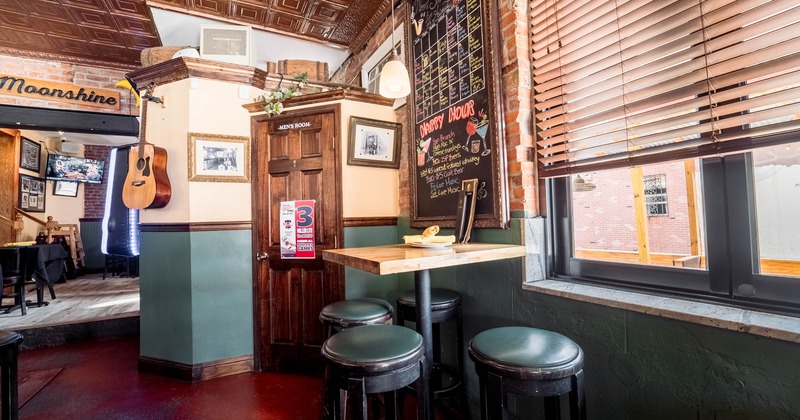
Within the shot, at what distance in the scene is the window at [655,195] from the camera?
7.36ft

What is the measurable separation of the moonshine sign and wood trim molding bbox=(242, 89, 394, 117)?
2.76 metres

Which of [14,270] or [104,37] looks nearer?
[104,37]

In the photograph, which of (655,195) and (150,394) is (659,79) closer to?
(655,195)

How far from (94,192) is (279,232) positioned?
8031 mm

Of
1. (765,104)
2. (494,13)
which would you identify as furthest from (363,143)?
(765,104)

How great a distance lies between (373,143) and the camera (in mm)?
2959

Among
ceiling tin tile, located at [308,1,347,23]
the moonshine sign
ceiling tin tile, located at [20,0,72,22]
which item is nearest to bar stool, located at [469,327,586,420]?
ceiling tin tile, located at [308,1,347,23]

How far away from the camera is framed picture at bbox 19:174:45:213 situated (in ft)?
21.8

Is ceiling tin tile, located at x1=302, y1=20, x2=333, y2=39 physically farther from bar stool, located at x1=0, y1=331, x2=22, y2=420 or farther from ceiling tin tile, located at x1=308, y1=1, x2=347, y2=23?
bar stool, located at x1=0, y1=331, x2=22, y2=420

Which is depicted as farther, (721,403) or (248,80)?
(248,80)

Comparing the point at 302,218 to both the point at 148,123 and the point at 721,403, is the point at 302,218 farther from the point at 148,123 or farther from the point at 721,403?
the point at 721,403

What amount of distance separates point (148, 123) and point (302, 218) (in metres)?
1.59

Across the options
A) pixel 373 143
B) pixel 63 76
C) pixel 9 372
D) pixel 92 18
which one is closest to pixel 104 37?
pixel 92 18

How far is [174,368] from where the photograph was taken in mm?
2865
